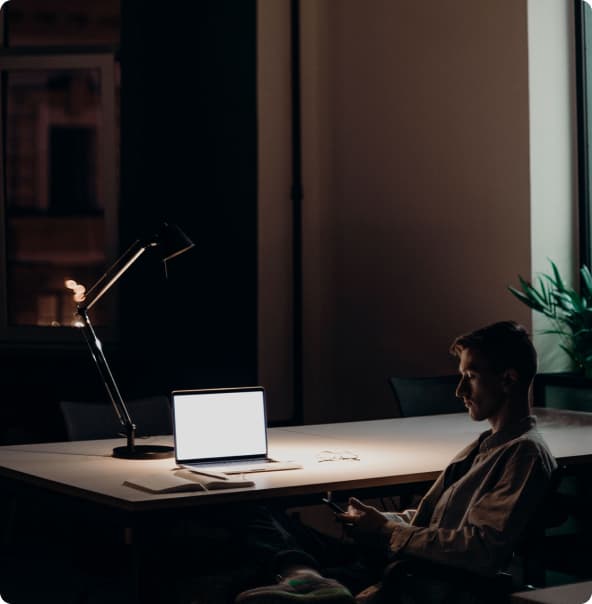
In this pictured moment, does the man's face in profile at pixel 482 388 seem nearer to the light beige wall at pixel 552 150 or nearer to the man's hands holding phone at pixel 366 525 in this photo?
the man's hands holding phone at pixel 366 525

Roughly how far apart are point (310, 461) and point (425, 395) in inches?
59.9

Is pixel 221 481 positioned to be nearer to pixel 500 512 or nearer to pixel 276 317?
pixel 500 512

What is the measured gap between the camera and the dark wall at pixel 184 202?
18.2ft

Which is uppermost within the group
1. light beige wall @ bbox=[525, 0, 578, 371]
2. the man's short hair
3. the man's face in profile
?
light beige wall @ bbox=[525, 0, 578, 371]

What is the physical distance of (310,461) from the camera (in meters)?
3.34

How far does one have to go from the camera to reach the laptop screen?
10.8ft

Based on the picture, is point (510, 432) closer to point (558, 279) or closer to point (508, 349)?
point (508, 349)

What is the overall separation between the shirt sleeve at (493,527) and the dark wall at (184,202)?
310cm

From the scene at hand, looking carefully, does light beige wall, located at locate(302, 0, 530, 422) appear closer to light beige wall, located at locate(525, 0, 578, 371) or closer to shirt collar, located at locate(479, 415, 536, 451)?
light beige wall, located at locate(525, 0, 578, 371)

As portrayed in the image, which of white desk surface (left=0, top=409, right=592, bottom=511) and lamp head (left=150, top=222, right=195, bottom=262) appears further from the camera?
lamp head (left=150, top=222, right=195, bottom=262)

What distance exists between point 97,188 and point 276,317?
1.19 metres

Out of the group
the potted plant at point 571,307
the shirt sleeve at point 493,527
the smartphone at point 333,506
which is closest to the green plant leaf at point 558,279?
the potted plant at point 571,307

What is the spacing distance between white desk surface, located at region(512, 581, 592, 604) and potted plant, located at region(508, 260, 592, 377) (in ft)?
9.80

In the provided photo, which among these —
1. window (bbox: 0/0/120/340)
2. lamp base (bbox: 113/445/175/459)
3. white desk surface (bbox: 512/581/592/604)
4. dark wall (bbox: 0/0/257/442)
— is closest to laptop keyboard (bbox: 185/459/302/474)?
lamp base (bbox: 113/445/175/459)
